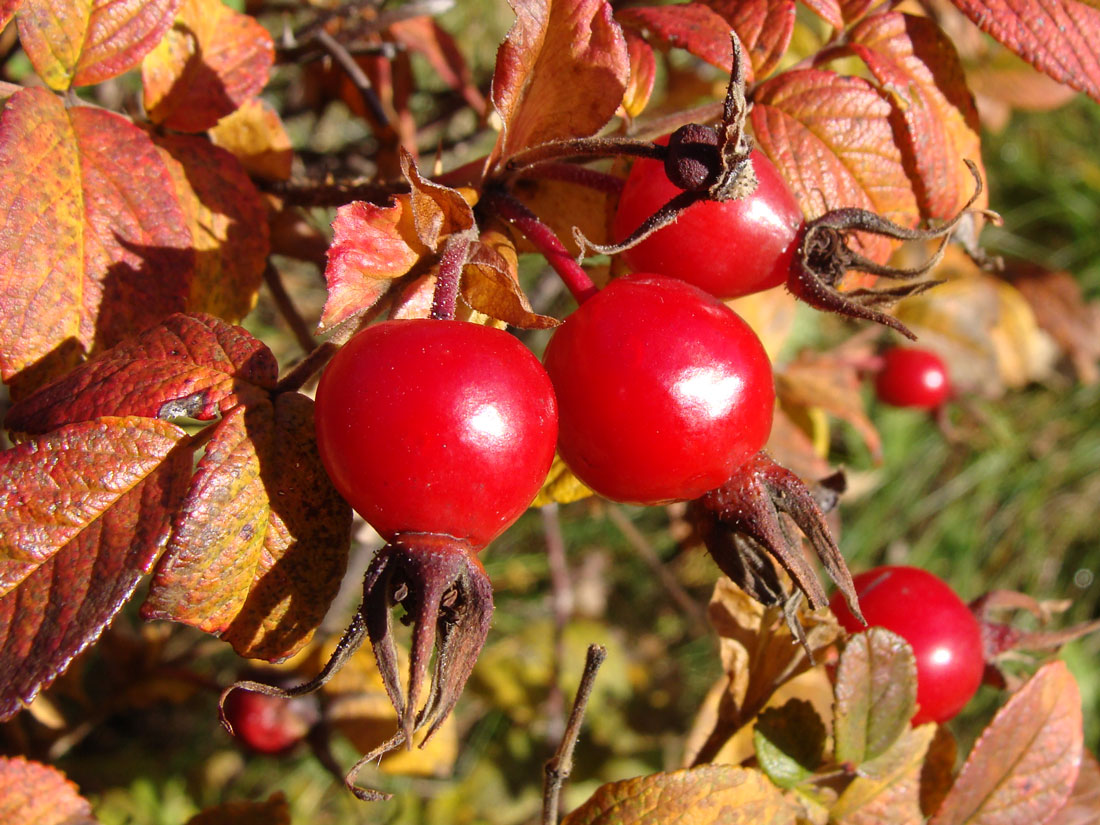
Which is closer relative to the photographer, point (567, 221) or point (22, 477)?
point (22, 477)

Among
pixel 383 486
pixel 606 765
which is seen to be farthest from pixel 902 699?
pixel 606 765

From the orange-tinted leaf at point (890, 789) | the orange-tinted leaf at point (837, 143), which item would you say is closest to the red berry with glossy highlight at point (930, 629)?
the orange-tinted leaf at point (890, 789)

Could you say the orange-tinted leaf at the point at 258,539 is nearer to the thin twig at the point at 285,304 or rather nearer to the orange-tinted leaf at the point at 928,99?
the thin twig at the point at 285,304

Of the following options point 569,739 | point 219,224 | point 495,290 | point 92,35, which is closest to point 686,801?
point 569,739

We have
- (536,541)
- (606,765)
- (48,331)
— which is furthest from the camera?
(536,541)

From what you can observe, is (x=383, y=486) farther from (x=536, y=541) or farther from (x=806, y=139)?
(x=536, y=541)

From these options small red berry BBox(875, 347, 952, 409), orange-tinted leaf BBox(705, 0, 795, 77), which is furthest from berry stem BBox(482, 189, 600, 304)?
small red berry BBox(875, 347, 952, 409)
